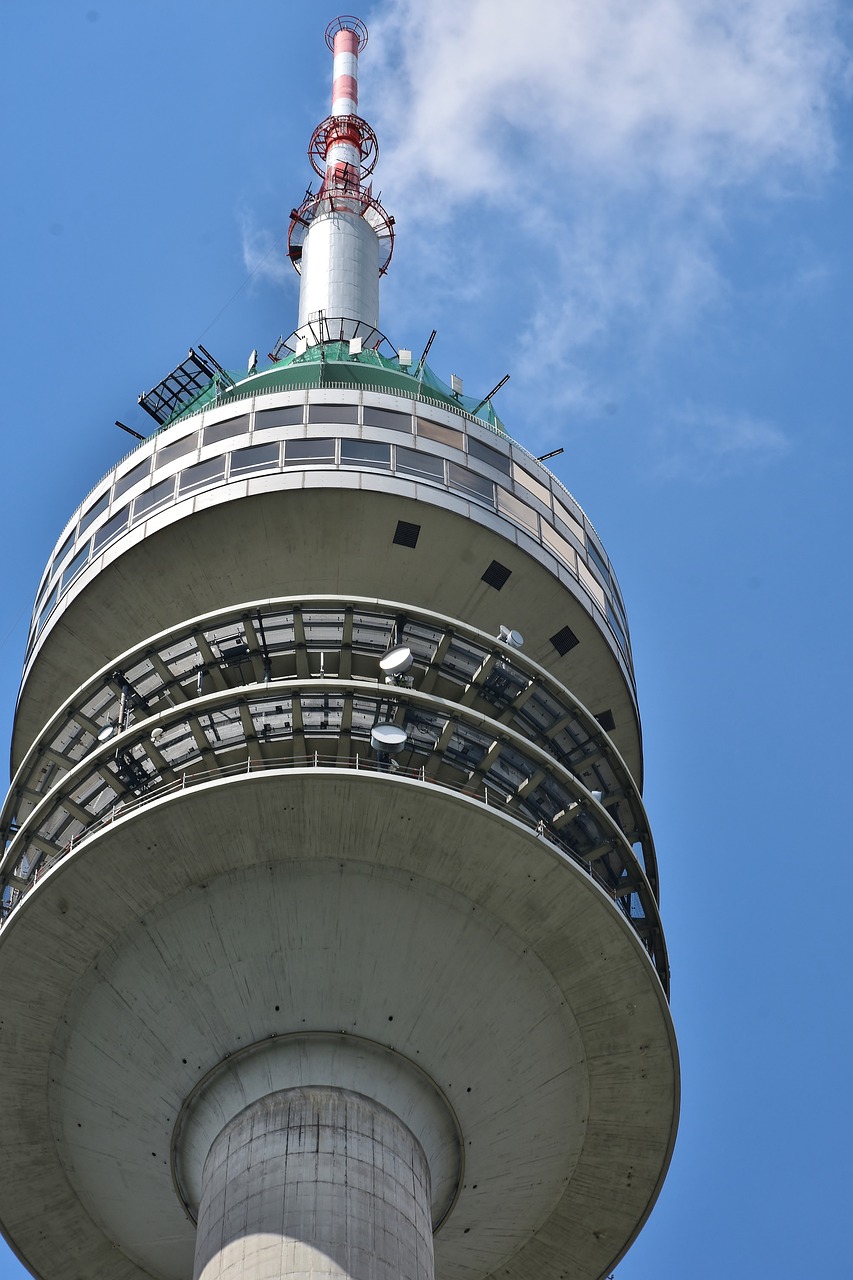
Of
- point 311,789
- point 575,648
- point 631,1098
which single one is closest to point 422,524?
point 575,648

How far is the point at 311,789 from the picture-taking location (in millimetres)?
23562

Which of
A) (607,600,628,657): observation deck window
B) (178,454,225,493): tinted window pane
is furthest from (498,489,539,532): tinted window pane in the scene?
(178,454,225,493): tinted window pane

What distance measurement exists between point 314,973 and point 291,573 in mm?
7677

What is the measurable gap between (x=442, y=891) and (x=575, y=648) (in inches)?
307

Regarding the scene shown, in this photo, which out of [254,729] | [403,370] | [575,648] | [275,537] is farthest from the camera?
[403,370]

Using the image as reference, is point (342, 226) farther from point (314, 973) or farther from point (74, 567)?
point (314, 973)

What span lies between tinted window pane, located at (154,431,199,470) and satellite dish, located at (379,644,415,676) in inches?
286

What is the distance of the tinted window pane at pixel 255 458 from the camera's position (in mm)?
29547

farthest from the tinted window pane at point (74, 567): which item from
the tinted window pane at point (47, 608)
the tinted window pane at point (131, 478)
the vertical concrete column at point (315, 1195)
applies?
the vertical concrete column at point (315, 1195)

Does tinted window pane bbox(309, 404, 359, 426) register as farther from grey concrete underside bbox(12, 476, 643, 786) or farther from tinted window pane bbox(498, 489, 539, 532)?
tinted window pane bbox(498, 489, 539, 532)

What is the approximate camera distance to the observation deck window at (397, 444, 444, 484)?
97.6 ft

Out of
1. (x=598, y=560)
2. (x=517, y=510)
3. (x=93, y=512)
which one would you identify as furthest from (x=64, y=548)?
(x=598, y=560)

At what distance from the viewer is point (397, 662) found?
84.3 ft

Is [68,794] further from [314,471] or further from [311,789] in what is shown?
[314,471]
